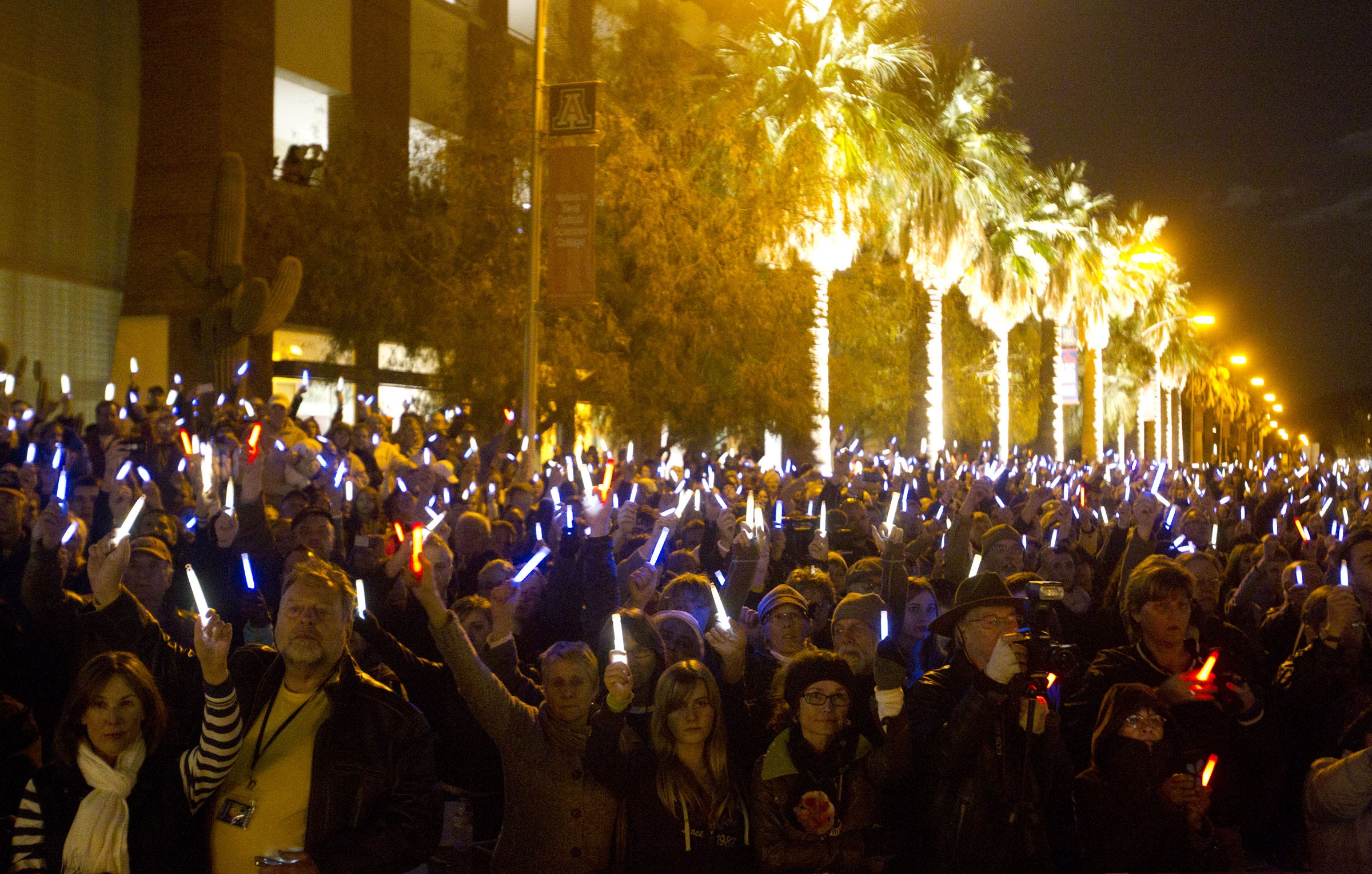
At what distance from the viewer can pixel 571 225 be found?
50.3 feet

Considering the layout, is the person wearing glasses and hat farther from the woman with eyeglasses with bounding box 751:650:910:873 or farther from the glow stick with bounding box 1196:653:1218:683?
the glow stick with bounding box 1196:653:1218:683

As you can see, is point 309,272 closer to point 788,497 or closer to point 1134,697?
point 788,497

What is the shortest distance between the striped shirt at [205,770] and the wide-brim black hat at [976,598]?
8.44 feet

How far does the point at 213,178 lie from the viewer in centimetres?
2147

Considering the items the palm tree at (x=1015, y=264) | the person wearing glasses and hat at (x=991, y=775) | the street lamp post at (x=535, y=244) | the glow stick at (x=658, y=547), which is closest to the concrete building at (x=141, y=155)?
the street lamp post at (x=535, y=244)

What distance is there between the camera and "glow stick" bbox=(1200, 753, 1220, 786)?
462cm

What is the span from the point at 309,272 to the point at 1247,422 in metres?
99.3

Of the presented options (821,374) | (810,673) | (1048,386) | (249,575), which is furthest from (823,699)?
(1048,386)

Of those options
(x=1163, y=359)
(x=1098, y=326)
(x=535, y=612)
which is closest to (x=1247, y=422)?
(x=1163, y=359)

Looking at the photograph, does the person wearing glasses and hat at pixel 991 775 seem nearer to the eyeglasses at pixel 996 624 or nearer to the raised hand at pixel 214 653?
the eyeglasses at pixel 996 624

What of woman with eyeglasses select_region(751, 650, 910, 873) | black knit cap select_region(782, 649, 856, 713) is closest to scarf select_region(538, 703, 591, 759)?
woman with eyeglasses select_region(751, 650, 910, 873)

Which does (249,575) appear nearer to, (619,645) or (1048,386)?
(619,645)

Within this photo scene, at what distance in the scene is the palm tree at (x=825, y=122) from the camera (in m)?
19.5

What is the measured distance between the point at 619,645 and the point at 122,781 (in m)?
1.88
